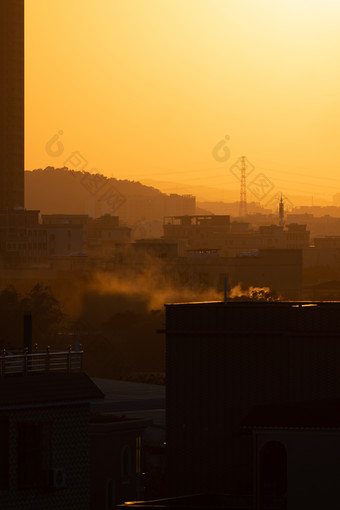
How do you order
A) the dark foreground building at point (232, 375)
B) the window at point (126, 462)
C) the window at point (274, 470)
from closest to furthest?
the window at point (274, 470) < the dark foreground building at point (232, 375) < the window at point (126, 462)

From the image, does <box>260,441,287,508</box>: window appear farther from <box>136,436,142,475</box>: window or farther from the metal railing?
<box>136,436,142,475</box>: window

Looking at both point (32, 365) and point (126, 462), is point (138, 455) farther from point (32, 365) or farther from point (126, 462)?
point (32, 365)

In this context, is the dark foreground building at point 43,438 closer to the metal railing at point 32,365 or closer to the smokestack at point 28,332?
the metal railing at point 32,365

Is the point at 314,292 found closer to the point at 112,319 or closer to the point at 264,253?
the point at 264,253

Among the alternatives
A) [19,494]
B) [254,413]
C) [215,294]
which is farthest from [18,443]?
[215,294]

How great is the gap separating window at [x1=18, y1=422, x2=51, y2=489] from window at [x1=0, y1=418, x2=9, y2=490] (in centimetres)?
39

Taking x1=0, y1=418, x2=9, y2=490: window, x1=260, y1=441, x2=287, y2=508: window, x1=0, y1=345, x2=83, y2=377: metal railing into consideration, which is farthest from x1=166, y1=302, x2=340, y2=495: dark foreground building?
x1=0, y1=418, x2=9, y2=490: window

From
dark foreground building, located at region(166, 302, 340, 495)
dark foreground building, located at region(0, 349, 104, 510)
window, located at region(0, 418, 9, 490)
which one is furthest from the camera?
dark foreground building, located at region(166, 302, 340, 495)

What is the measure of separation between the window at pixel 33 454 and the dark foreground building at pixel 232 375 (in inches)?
201

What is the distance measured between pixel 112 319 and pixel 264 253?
35.5 m

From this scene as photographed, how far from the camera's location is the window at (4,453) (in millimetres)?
28234

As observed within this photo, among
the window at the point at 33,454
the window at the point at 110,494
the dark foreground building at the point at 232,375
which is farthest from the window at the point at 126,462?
the window at the point at 33,454

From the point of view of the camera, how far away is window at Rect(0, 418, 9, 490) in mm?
28234

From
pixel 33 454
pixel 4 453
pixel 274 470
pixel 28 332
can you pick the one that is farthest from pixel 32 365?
pixel 274 470
